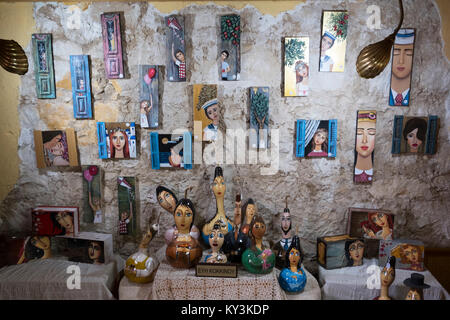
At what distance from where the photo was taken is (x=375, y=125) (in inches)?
61.4

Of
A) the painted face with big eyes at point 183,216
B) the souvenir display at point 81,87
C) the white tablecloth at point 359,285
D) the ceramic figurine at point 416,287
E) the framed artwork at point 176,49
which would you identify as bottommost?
the white tablecloth at point 359,285

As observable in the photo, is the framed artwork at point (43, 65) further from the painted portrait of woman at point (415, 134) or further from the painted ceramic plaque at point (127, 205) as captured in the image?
the painted portrait of woman at point (415, 134)

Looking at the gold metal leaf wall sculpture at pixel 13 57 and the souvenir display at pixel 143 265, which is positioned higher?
the gold metal leaf wall sculpture at pixel 13 57

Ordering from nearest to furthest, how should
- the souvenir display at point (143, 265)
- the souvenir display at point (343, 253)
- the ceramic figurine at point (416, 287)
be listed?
the ceramic figurine at point (416, 287) → the souvenir display at point (143, 265) → the souvenir display at point (343, 253)

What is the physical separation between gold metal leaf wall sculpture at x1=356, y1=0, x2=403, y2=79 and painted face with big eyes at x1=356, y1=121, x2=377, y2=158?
0.23 meters

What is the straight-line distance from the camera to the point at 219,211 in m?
1.54

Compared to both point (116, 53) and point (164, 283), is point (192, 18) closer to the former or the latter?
point (116, 53)

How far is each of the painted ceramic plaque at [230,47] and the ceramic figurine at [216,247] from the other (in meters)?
0.75

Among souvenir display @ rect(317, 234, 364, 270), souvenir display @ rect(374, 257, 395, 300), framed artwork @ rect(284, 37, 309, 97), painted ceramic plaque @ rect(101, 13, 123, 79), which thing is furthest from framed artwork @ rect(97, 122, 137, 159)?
souvenir display @ rect(374, 257, 395, 300)

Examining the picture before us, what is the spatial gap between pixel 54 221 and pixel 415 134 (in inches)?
73.0

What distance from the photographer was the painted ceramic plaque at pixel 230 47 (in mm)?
1512

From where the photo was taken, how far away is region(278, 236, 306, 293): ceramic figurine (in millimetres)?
1408

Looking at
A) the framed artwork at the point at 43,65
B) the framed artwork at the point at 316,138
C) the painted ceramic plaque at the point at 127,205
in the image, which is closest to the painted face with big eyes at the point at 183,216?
the painted ceramic plaque at the point at 127,205

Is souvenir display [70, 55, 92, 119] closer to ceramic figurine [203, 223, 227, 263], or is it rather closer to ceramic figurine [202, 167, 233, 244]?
ceramic figurine [202, 167, 233, 244]
